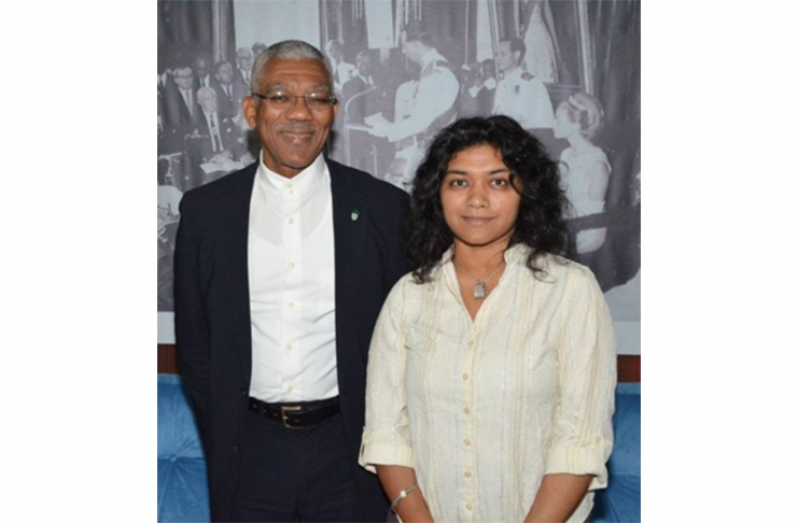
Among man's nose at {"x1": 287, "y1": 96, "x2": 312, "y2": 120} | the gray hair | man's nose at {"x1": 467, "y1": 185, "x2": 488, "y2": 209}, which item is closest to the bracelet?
man's nose at {"x1": 467, "y1": 185, "x2": 488, "y2": 209}

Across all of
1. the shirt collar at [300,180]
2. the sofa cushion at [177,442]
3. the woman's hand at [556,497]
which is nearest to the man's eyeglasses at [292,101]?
the shirt collar at [300,180]

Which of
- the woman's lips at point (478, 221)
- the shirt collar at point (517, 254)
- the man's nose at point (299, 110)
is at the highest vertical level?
the man's nose at point (299, 110)

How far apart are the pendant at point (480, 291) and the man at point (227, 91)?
8.29 ft

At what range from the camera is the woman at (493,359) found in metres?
1.79

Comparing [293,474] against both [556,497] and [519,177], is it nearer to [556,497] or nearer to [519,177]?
[556,497]

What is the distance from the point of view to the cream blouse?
5.85ft

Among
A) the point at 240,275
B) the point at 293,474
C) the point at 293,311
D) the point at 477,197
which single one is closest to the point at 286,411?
the point at 293,474

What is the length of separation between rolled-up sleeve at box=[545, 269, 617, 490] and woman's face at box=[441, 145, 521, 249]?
0.22 m

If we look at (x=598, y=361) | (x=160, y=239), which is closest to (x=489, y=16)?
(x=160, y=239)

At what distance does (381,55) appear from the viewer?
4051 millimetres

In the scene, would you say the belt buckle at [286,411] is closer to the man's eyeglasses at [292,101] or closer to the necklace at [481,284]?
the necklace at [481,284]

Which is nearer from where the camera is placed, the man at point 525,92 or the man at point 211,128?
the man at point 525,92

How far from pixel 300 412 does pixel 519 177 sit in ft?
3.10

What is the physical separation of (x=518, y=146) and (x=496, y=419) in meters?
0.63
